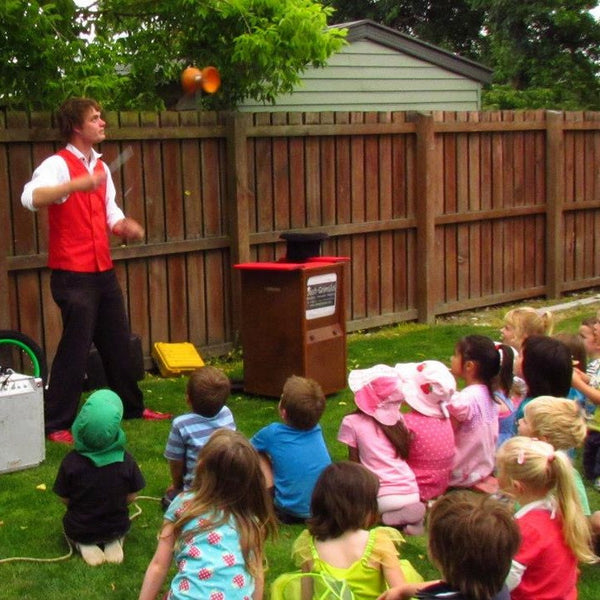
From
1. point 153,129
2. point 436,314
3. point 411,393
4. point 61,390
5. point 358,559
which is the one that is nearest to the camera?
point 358,559

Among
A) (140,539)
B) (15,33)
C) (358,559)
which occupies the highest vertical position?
(15,33)

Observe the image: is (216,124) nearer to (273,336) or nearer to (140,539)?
(273,336)

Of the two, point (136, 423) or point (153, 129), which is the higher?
point (153, 129)

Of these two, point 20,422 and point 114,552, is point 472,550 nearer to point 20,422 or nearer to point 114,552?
point 114,552

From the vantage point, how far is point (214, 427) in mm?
4992

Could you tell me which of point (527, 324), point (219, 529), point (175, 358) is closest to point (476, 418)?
point (527, 324)

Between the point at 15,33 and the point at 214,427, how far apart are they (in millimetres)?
3968

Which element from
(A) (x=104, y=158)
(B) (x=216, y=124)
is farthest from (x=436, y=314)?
(A) (x=104, y=158)

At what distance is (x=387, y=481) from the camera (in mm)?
5012

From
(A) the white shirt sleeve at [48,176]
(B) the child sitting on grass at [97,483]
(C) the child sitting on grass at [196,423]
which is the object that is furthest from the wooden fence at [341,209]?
(B) the child sitting on grass at [97,483]

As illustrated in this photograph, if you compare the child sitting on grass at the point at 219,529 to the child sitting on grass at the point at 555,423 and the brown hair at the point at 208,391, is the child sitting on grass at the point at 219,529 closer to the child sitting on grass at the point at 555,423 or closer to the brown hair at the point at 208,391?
the brown hair at the point at 208,391

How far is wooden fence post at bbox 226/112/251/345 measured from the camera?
8.74 meters

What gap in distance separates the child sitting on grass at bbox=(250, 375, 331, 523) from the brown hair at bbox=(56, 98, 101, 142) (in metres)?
2.36

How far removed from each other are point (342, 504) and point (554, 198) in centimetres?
917
